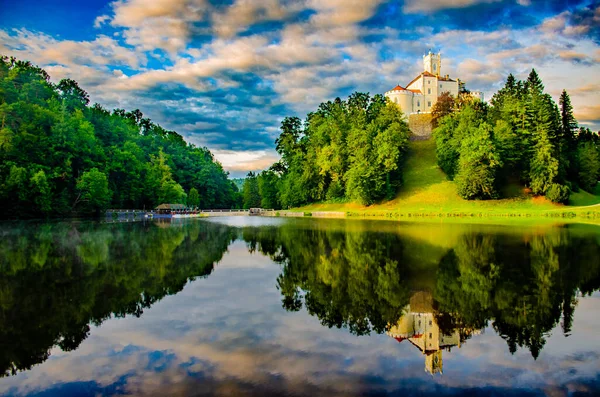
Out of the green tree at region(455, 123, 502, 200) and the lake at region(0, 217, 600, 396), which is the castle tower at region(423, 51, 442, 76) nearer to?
the green tree at region(455, 123, 502, 200)

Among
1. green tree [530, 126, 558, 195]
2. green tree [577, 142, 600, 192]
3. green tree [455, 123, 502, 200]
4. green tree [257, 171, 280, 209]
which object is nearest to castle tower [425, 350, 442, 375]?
green tree [455, 123, 502, 200]

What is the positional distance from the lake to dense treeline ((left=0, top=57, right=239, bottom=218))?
49.5m

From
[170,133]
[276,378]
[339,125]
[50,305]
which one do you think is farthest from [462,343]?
[170,133]

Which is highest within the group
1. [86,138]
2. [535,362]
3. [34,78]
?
[34,78]

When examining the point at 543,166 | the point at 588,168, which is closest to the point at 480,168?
the point at 543,166

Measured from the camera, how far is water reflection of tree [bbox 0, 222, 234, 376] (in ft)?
27.6

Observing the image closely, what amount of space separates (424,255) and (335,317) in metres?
10.1

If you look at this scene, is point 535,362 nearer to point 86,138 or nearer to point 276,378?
point 276,378

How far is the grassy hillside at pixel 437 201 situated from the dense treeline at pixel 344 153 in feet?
8.22

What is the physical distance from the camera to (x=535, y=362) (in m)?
7.15

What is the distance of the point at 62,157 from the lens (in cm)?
6894

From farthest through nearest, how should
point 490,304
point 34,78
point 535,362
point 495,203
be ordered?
1. point 34,78
2. point 495,203
3. point 490,304
4. point 535,362

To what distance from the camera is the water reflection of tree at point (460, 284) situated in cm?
939

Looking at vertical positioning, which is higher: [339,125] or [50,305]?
[339,125]
